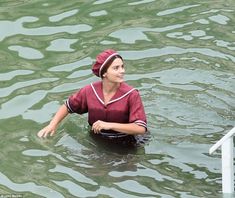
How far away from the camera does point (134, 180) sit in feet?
28.3

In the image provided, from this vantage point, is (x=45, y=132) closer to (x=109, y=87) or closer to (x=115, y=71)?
(x=109, y=87)

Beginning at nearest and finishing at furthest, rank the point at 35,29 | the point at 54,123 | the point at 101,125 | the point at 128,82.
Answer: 1. the point at 101,125
2. the point at 54,123
3. the point at 128,82
4. the point at 35,29

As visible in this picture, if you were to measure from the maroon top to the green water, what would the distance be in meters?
0.39

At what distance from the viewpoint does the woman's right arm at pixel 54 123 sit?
371 inches

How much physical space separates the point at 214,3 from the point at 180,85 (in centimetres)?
321

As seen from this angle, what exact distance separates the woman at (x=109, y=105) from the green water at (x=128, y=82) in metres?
Result: 0.29

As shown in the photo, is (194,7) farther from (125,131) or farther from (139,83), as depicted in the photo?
(125,131)

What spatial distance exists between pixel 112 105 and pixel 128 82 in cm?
192

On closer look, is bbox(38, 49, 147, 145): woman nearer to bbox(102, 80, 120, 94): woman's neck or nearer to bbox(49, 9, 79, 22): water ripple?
bbox(102, 80, 120, 94): woman's neck

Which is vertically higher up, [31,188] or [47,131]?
[47,131]

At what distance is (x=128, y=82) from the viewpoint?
36.4ft

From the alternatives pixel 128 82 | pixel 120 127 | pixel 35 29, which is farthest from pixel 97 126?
pixel 35 29

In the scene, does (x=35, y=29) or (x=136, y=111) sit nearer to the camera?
(x=136, y=111)

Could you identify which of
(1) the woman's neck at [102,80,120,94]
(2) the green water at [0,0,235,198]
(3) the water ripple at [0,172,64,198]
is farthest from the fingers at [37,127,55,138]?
(3) the water ripple at [0,172,64,198]
